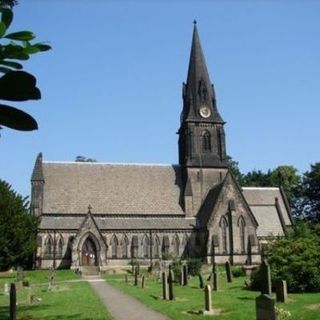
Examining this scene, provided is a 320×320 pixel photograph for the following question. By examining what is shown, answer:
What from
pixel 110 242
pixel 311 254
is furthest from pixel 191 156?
pixel 311 254

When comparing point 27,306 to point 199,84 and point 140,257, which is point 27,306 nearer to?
point 140,257

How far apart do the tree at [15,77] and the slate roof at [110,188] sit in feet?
160

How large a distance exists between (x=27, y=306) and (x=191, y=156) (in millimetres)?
35620

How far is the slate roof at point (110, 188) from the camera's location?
167 ft

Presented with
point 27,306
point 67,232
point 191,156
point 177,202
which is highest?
point 191,156

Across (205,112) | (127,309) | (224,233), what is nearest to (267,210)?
(224,233)

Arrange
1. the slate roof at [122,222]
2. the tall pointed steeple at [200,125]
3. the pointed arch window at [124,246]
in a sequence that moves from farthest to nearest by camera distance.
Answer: the tall pointed steeple at [200,125] → the pointed arch window at [124,246] → the slate roof at [122,222]

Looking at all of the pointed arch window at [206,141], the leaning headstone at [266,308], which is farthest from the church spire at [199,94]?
the leaning headstone at [266,308]

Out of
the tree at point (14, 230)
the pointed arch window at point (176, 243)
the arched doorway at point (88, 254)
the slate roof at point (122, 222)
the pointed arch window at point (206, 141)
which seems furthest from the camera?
the pointed arch window at point (206, 141)

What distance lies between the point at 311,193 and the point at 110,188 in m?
35.1

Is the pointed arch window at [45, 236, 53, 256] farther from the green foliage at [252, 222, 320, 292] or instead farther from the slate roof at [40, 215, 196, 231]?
the green foliage at [252, 222, 320, 292]

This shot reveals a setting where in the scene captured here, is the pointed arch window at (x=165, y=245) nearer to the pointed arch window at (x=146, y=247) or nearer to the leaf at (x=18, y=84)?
the pointed arch window at (x=146, y=247)

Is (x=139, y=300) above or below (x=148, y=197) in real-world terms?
below

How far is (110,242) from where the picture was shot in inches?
1953
